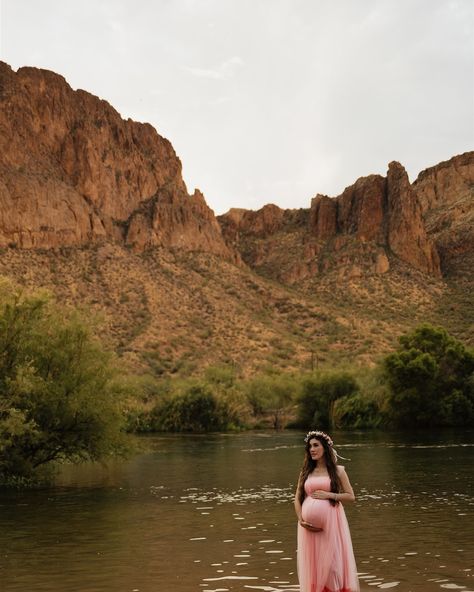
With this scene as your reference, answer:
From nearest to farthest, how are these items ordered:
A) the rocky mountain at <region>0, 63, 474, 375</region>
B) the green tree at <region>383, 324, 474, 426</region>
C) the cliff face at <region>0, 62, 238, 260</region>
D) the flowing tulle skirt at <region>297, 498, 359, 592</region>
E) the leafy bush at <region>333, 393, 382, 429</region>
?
the flowing tulle skirt at <region>297, 498, 359, 592</region>, the green tree at <region>383, 324, 474, 426</region>, the leafy bush at <region>333, 393, 382, 429</region>, the rocky mountain at <region>0, 63, 474, 375</region>, the cliff face at <region>0, 62, 238, 260</region>

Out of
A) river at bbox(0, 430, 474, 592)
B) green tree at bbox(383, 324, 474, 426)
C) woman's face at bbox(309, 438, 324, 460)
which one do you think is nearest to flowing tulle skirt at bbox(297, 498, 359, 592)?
woman's face at bbox(309, 438, 324, 460)

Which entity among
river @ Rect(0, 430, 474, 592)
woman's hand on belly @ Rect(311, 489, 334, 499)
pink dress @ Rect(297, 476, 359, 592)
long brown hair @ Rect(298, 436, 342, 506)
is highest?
long brown hair @ Rect(298, 436, 342, 506)

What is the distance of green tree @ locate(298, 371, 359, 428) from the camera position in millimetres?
84562

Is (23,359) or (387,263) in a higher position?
(387,263)

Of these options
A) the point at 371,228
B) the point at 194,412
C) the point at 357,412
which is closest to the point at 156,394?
the point at 194,412

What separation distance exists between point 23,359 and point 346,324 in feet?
276

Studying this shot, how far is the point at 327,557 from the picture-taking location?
35.7 ft

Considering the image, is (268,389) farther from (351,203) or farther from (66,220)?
(351,203)

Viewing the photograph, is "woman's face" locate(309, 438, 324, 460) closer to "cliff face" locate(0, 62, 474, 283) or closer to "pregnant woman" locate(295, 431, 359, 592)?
"pregnant woman" locate(295, 431, 359, 592)

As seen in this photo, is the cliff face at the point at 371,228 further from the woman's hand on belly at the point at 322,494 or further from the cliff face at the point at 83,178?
the woman's hand on belly at the point at 322,494

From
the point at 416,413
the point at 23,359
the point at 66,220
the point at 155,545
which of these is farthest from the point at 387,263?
the point at 155,545

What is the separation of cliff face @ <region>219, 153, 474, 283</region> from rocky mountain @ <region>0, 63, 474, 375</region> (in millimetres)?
333

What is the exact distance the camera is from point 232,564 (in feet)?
56.1

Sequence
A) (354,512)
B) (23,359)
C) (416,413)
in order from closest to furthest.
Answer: (354,512) → (23,359) → (416,413)
